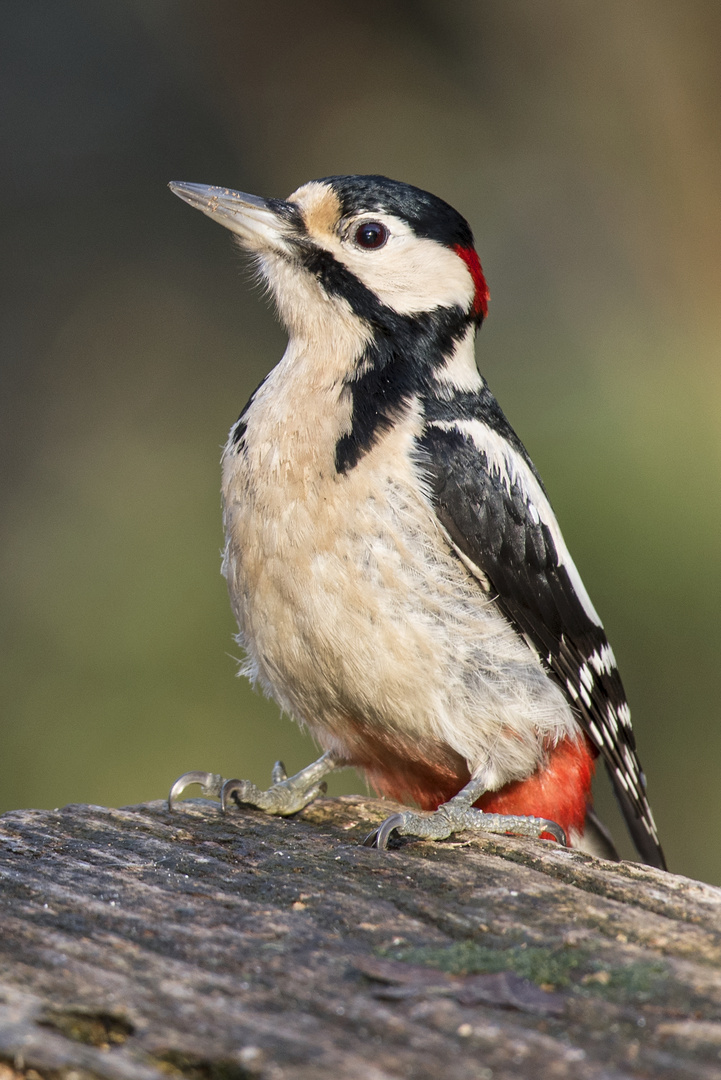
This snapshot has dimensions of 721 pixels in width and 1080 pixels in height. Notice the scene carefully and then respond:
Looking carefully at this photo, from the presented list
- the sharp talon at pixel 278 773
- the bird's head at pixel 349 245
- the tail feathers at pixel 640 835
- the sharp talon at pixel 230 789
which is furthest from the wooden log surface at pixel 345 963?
the bird's head at pixel 349 245

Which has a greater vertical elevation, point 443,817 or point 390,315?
point 390,315

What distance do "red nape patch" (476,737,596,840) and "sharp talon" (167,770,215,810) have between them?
2.13ft

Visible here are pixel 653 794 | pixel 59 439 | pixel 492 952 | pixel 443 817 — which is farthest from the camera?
pixel 59 439

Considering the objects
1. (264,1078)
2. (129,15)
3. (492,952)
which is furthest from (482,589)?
(129,15)

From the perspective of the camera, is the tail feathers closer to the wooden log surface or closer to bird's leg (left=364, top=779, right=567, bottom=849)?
bird's leg (left=364, top=779, right=567, bottom=849)

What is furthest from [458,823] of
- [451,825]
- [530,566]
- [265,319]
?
[265,319]

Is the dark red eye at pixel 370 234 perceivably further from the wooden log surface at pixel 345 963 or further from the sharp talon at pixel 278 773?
the wooden log surface at pixel 345 963

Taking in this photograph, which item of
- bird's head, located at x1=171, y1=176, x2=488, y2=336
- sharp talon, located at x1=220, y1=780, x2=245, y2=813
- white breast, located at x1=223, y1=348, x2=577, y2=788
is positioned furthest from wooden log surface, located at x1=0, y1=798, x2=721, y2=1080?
bird's head, located at x1=171, y1=176, x2=488, y2=336

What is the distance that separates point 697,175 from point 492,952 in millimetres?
4762

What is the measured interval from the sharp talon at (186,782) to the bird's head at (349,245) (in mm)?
1077

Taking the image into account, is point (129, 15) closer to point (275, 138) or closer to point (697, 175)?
point (275, 138)

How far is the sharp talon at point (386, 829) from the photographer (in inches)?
81.6

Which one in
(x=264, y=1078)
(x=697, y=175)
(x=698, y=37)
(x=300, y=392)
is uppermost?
(x=698, y=37)

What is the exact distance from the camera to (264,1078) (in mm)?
1109
